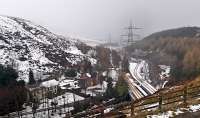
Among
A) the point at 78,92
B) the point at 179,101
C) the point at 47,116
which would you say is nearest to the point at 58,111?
the point at 47,116

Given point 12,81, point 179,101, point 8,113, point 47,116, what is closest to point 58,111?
point 47,116

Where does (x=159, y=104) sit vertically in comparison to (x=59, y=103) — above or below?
above

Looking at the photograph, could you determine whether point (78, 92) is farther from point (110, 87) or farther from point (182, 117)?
point (182, 117)

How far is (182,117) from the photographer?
97.5ft

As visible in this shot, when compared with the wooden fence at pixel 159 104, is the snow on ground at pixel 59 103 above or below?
below

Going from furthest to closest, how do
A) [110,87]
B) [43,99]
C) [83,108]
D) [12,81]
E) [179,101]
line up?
[12,81] → [110,87] → [43,99] → [83,108] → [179,101]

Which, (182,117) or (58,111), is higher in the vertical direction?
(182,117)

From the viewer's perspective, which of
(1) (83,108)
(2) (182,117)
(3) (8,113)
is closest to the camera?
(2) (182,117)

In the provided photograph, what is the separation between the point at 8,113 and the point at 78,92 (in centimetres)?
5164

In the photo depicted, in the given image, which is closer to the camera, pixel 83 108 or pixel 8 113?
pixel 8 113

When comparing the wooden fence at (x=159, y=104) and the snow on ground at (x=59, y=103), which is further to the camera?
the snow on ground at (x=59, y=103)

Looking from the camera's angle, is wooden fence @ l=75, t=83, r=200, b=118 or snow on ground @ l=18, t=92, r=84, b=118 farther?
snow on ground @ l=18, t=92, r=84, b=118

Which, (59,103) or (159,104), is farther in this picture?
(59,103)

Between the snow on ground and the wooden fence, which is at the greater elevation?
the wooden fence
